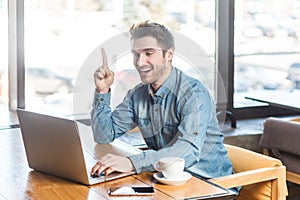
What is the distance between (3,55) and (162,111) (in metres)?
1.63

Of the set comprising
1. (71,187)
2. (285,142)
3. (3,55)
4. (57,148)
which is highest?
(3,55)

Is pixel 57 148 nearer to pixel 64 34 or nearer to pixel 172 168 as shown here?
pixel 172 168

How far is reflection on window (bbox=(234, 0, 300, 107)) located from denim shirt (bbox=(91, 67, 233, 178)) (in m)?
1.81

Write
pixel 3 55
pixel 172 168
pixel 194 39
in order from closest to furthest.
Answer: pixel 172 168, pixel 3 55, pixel 194 39

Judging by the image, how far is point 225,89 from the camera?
4.29 meters

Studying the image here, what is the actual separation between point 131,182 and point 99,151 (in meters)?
0.46

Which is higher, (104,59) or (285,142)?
(104,59)

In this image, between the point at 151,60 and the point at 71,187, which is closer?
the point at 71,187

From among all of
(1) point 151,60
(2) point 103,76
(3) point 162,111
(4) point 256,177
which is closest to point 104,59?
(2) point 103,76

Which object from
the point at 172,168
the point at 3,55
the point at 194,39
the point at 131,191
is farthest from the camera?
the point at 194,39

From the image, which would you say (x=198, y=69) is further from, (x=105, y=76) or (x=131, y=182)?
(x=131, y=182)

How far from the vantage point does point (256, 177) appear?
2.46 m

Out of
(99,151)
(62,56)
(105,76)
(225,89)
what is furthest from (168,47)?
(225,89)

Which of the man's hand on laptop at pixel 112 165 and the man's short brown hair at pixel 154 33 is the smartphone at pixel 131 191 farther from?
the man's short brown hair at pixel 154 33
